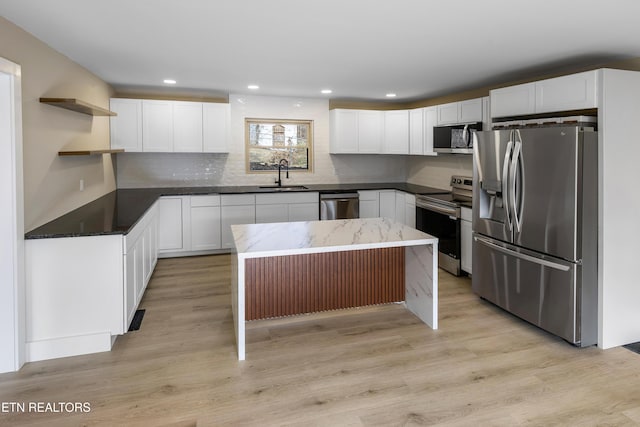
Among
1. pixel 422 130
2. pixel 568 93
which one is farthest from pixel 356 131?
pixel 568 93

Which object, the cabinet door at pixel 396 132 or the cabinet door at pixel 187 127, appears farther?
the cabinet door at pixel 396 132

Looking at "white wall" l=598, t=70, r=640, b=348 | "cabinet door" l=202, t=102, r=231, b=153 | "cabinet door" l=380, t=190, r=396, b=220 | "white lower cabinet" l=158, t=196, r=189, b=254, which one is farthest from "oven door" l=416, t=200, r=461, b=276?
"white lower cabinet" l=158, t=196, r=189, b=254

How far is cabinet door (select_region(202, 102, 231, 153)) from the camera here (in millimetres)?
5605

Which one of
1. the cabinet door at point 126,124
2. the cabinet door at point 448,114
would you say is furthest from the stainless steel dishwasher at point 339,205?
the cabinet door at point 126,124

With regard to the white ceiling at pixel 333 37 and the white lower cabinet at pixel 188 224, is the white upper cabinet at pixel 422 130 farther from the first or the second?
the white lower cabinet at pixel 188 224

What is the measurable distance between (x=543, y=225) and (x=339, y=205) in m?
3.08

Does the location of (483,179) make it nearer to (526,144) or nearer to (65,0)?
(526,144)

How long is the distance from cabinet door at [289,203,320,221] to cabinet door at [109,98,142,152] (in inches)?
84.6

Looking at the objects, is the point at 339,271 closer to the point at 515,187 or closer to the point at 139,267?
the point at 515,187

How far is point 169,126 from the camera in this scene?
5469 millimetres

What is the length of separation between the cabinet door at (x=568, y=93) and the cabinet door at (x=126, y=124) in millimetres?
4562

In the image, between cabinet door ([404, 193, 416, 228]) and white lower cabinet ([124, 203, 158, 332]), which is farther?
cabinet door ([404, 193, 416, 228])

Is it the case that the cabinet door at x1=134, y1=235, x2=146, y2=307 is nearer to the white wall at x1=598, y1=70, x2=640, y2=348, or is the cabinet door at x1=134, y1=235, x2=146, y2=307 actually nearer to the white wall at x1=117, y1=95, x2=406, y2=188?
the white wall at x1=117, y1=95, x2=406, y2=188

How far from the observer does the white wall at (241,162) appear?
576cm
